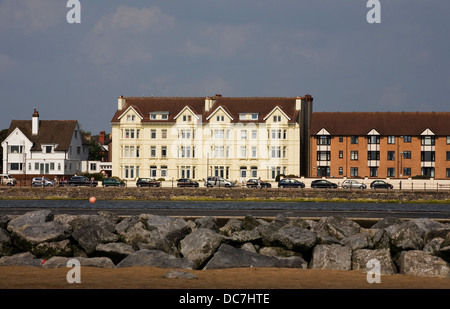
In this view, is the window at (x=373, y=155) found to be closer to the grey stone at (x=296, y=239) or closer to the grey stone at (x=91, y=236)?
the grey stone at (x=296, y=239)

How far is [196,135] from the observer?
9900 cm

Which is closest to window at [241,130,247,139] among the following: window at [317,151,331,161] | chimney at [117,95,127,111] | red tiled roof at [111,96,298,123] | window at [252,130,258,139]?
window at [252,130,258,139]

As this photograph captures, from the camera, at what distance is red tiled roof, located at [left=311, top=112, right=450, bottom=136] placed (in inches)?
3866

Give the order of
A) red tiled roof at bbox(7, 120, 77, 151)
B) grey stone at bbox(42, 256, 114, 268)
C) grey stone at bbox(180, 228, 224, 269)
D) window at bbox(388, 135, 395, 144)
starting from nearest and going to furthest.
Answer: grey stone at bbox(42, 256, 114, 268) → grey stone at bbox(180, 228, 224, 269) → window at bbox(388, 135, 395, 144) → red tiled roof at bbox(7, 120, 77, 151)

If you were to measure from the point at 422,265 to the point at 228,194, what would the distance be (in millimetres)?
53959

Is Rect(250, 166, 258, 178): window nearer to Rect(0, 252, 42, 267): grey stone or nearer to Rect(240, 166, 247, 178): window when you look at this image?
Rect(240, 166, 247, 178): window

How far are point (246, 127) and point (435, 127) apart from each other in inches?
1106

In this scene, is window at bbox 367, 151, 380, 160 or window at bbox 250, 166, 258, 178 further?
window at bbox 367, 151, 380, 160

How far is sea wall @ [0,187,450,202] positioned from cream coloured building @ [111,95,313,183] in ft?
Result: 83.3

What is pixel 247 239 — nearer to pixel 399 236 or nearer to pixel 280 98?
pixel 399 236

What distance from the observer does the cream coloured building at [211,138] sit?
9675 centimetres

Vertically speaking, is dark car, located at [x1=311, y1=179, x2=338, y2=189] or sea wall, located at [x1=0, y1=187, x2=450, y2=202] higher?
dark car, located at [x1=311, y1=179, x2=338, y2=189]
